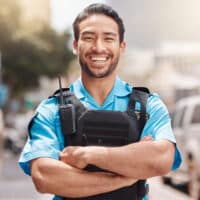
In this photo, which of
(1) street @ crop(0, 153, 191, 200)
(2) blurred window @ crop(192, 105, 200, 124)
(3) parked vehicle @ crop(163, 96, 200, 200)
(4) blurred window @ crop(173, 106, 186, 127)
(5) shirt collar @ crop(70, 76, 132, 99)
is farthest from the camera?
(1) street @ crop(0, 153, 191, 200)

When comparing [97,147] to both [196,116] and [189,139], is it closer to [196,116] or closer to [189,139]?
[189,139]

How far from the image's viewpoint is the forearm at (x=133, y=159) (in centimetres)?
159

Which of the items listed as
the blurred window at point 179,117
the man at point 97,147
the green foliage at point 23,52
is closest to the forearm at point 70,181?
the man at point 97,147

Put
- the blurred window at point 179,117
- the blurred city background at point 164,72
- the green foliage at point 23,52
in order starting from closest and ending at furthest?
the blurred city background at point 164,72 < the blurred window at point 179,117 < the green foliage at point 23,52

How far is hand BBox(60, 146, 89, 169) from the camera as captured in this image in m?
1.60

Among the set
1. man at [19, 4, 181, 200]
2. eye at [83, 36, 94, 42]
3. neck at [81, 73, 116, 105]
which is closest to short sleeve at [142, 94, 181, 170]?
man at [19, 4, 181, 200]

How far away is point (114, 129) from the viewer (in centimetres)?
164

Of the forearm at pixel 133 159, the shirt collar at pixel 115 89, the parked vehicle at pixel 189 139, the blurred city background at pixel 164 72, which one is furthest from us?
the parked vehicle at pixel 189 139

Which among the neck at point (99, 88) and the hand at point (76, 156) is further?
the neck at point (99, 88)

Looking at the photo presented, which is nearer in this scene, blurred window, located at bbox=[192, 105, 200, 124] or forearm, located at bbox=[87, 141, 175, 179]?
forearm, located at bbox=[87, 141, 175, 179]

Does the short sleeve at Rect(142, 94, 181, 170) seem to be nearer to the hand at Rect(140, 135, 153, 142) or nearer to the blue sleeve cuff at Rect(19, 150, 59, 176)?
the hand at Rect(140, 135, 153, 142)

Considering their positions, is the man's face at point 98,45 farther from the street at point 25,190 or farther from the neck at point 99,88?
the street at point 25,190

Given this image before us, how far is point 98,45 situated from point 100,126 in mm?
208

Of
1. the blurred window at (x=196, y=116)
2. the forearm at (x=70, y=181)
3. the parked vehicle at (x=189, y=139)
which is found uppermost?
the forearm at (x=70, y=181)
